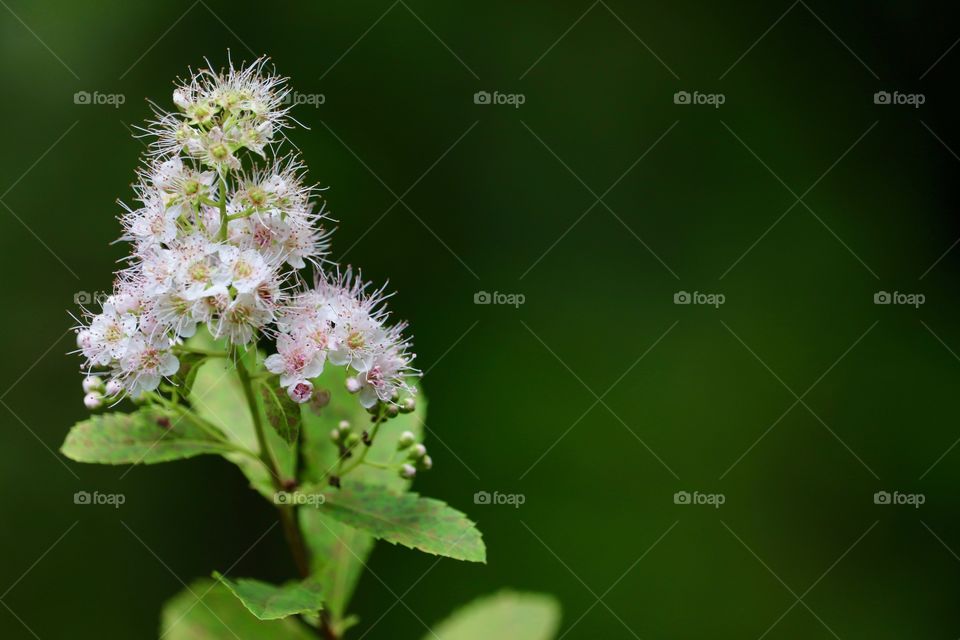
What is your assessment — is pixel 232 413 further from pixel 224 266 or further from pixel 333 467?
pixel 224 266

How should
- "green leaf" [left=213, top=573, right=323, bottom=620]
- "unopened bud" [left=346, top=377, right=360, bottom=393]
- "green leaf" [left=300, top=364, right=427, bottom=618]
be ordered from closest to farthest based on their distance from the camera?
A: "green leaf" [left=213, top=573, right=323, bottom=620] → "unopened bud" [left=346, top=377, right=360, bottom=393] → "green leaf" [left=300, top=364, right=427, bottom=618]

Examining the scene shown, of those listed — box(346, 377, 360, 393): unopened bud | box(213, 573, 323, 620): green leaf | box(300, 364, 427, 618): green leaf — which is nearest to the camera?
box(213, 573, 323, 620): green leaf

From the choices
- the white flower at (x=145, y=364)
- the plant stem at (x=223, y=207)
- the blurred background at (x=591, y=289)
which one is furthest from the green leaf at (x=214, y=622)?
the blurred background at (x=591, y=289)

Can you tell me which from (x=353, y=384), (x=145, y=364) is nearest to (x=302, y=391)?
(x=353, y=384)

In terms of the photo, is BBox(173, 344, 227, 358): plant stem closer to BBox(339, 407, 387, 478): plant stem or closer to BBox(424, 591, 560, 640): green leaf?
BBox(339, 407, 387, 478): plant stem

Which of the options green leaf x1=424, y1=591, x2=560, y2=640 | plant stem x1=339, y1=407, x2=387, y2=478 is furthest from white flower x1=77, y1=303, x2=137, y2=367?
green leaf x1=424, y1=591, x2=560, y2=640

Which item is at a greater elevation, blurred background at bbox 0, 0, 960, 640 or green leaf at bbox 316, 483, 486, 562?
blurred background at bbox 0, 0, 960, 640

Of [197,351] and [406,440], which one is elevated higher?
[406,440]
